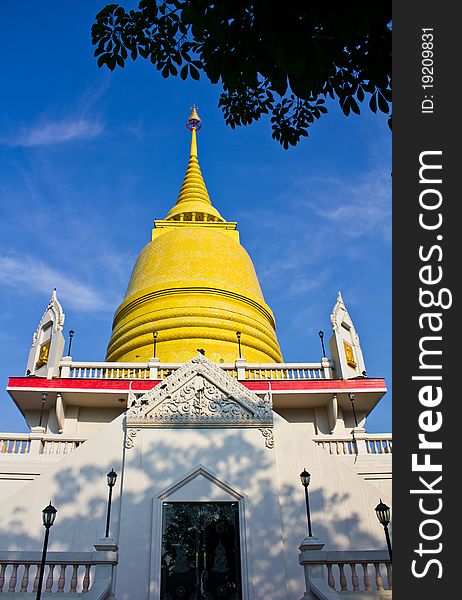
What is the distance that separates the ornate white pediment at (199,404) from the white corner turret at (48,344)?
6.73 m

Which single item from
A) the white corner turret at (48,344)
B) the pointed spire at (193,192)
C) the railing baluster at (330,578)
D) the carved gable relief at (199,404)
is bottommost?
the railing baluster at (330,578)

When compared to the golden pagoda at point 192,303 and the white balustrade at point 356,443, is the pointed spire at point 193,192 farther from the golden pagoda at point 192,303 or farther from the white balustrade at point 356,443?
the white balustrade at point 356,443

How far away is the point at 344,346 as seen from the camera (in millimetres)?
19547

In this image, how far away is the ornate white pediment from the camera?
12.2 m

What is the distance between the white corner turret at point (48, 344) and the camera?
733 inches

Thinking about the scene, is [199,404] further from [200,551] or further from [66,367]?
[66,367]

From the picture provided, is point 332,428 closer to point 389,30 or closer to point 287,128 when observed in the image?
point 287,128

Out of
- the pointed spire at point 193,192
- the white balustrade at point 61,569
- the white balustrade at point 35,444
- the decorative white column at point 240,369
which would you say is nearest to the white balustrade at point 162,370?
the decorative white column at point 240,369

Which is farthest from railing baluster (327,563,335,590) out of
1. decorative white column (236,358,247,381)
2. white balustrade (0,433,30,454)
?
decorative white column (236,358,247,381)

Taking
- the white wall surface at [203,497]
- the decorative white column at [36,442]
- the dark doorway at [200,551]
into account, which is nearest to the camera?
the dark doorway at [200,551]

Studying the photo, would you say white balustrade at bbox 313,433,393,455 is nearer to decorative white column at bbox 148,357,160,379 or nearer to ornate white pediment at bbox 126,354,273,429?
ornate white pediment at bbox 126,354,273,429

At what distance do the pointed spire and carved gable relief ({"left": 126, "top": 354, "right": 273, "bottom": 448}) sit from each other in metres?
18.6

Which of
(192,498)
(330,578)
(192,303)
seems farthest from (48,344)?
(330,578)

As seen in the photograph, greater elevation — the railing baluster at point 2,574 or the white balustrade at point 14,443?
the white balustrade at point 14,443
